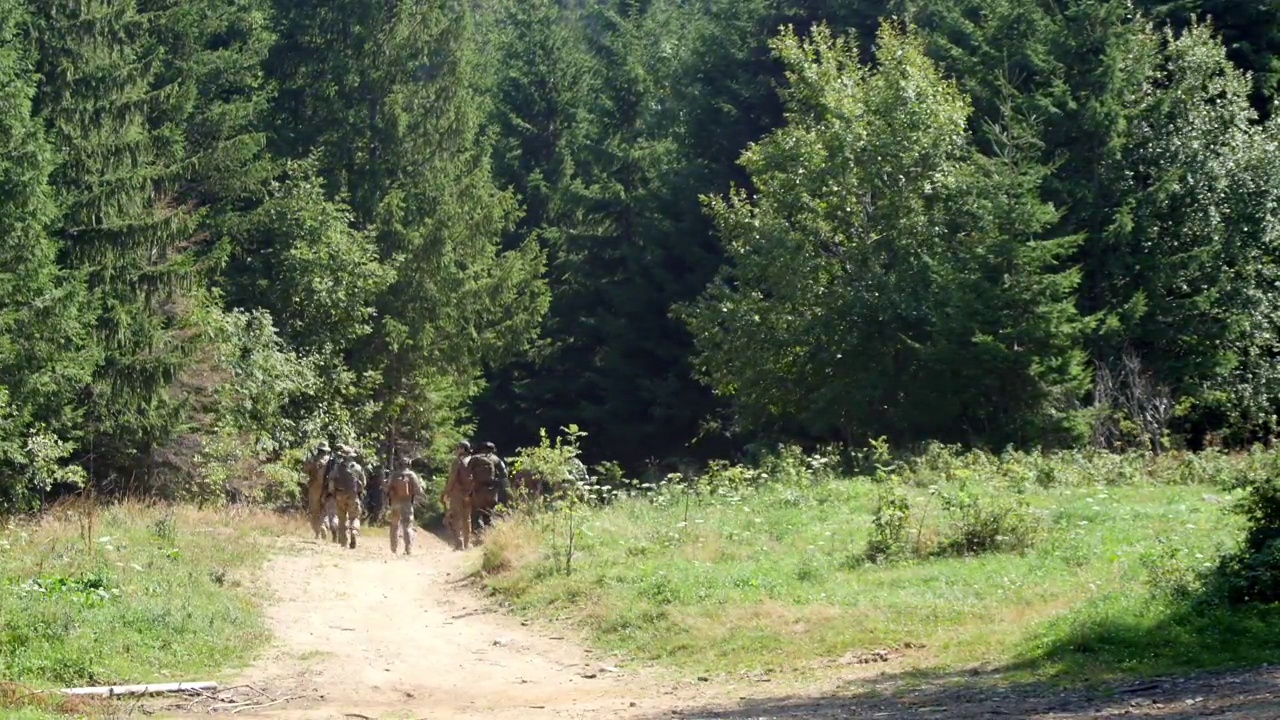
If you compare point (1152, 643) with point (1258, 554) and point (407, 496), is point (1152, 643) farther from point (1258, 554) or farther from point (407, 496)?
point (407, 496)

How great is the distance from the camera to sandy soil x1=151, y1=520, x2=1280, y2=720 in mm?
10523

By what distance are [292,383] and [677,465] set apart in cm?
1292

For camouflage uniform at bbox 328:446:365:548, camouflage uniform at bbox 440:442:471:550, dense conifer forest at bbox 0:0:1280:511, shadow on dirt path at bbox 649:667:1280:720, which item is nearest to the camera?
shadow on dirt path at bbox 649:667:1280:720

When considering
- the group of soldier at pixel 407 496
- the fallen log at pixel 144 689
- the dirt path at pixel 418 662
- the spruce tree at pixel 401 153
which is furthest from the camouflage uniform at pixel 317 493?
the fallen log at pixel 144 689

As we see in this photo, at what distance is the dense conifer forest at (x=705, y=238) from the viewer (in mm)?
28562

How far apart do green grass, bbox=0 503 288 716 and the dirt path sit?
1.79 feet

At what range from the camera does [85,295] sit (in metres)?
28.0

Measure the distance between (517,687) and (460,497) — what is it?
43.1 ft

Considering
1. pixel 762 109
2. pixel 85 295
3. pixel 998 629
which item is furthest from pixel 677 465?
pixel 998 629

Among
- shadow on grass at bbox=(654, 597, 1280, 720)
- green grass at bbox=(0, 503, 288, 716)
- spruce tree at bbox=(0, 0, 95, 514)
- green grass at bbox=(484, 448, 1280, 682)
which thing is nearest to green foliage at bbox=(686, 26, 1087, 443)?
green grass at bbox=(484, 448, 1280, 682)

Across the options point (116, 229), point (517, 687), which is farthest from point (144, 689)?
point (116, 229)

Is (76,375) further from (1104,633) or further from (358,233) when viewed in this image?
(1104,633)

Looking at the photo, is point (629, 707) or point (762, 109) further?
point (762, 109)

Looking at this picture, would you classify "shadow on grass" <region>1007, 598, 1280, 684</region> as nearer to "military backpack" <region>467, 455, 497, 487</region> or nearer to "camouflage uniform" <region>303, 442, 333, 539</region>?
"military backpack" <region>467, 455, 497, 487</region>
